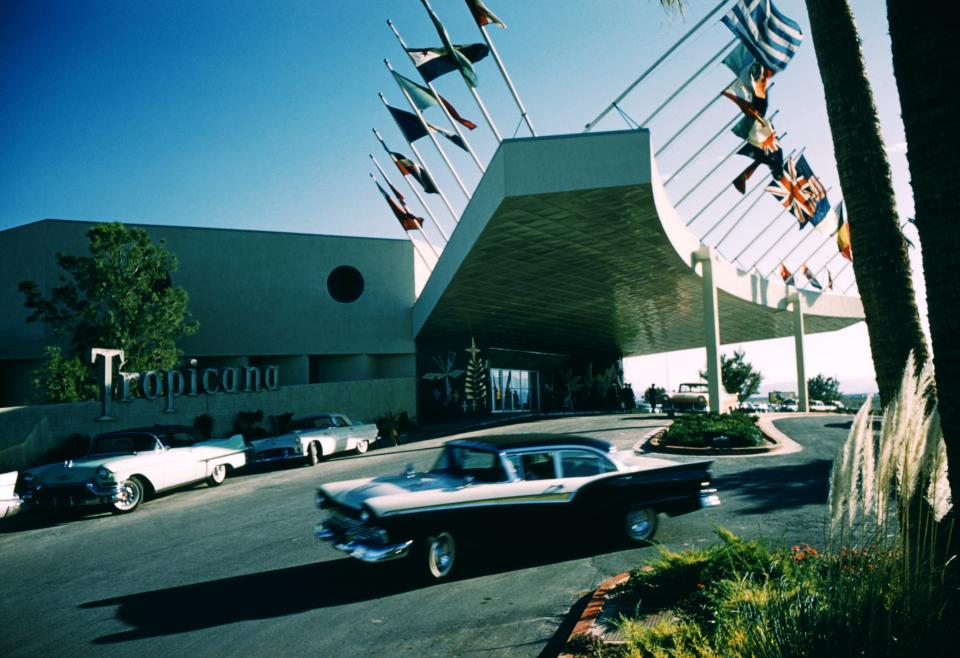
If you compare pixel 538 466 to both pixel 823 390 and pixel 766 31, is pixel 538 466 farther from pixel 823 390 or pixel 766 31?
pixel 823 390

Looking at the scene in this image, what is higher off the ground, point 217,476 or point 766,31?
point 766,31

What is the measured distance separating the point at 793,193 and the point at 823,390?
56.1 meters

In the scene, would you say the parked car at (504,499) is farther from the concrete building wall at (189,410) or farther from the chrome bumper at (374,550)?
the concrete building wall at (189,410)

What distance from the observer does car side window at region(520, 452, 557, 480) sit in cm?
707

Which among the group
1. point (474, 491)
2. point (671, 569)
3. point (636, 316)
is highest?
point (636, 316)

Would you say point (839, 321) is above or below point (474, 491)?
above

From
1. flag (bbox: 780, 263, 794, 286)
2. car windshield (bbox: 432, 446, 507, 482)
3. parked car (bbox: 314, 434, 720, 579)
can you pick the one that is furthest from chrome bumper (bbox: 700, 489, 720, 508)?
flag (bbox: 780, 263, 794, 286)

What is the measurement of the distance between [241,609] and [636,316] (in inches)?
1336

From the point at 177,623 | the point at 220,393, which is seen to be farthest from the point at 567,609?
the point at 220,393

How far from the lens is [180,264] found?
28172mm

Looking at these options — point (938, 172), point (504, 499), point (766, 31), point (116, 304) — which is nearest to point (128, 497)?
point (504, 499)

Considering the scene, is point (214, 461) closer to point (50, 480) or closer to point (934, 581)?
point (50, 480)

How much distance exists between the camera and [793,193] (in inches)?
942

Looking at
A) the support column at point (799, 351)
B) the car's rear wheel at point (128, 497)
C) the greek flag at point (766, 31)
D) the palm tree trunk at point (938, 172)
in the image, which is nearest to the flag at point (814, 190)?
the greek flag at point (766, 31)
